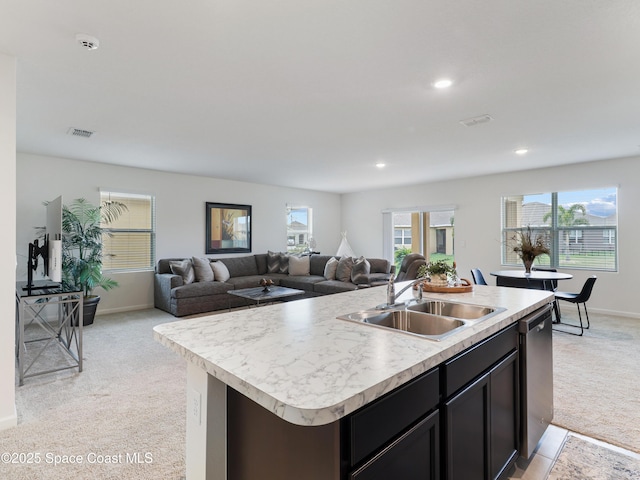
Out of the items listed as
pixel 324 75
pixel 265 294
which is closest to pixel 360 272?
pixel 265 294

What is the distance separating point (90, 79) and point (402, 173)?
491 centimetres

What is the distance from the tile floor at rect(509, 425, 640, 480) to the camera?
188 cm

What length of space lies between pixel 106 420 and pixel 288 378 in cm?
207

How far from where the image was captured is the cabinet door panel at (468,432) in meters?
1.31

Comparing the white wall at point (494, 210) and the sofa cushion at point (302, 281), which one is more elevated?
the white wall at point (494, 210)

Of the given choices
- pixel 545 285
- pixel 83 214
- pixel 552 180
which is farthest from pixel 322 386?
pixel 552 180

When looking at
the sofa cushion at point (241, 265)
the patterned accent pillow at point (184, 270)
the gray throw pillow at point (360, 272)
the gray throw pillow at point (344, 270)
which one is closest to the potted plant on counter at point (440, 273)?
the gray throw pillow at point (360, 272)

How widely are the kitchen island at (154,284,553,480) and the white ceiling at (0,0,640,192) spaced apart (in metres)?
1.59

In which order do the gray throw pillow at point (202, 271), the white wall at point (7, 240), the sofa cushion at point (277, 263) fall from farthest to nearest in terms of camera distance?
1. the sofa cushion at point (277, 263)
2. the gray throw pillow at point (202, 271)
3. the white wall at point (7, 240)

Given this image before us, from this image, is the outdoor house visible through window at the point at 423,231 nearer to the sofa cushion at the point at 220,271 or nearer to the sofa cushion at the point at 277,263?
the sofa cushion at the point at 277,263

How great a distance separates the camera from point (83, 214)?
5121 mm

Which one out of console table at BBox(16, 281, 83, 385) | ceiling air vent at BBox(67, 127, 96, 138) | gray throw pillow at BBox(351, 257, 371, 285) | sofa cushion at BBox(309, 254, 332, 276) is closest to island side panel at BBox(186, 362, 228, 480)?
console table at BBox(16, 281, 83, 385)

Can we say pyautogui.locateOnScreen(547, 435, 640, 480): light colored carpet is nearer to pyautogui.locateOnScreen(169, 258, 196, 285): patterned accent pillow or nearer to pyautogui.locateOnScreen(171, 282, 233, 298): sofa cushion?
pyautogui.locateOnScreen(171, 282, 233, 298): sofa cushion

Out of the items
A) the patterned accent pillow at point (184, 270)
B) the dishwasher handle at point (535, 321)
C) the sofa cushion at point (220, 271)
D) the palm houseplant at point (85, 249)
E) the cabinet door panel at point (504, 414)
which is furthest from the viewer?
the sofa cushion at point (220, 271)
